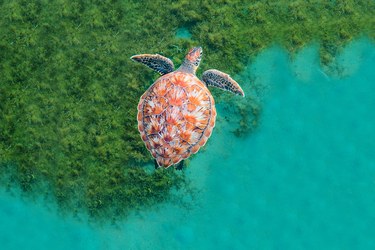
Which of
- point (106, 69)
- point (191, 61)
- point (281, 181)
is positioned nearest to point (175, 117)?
point (191, 61)

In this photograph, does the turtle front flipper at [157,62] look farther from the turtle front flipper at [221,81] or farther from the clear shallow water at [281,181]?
the clear shallow water at [281,181]

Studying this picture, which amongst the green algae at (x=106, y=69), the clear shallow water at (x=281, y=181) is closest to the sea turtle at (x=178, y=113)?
the green algae at (x=106, y=69)

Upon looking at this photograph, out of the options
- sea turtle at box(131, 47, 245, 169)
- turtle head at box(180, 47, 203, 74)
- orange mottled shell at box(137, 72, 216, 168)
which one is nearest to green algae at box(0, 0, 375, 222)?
turtle head at box(180, 47, 203, 74)

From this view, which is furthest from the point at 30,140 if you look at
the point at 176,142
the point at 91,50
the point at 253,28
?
the point at 253,28

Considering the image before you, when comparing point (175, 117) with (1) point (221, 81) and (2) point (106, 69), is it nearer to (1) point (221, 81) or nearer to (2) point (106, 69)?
(1) point (221, 81)

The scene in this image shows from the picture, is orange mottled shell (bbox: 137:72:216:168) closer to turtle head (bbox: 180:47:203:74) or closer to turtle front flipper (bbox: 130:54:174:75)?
turtle head (bbox: 180:47:203:74)

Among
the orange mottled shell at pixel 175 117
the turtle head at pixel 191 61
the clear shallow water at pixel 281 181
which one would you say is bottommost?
the clear shallow water at pixel 281 181
